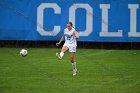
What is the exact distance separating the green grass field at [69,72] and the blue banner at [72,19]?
4.53ft

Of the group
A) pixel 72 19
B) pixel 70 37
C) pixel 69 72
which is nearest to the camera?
pixel 70 37

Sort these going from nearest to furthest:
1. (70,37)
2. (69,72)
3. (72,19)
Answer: (70,37) < (69,72) < (72,19)

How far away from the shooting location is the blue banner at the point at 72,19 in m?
32.1

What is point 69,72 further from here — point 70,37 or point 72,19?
point 72,19

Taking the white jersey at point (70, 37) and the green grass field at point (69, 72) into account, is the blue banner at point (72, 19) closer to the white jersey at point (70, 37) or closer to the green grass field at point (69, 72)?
the green grass field at point (69, 72)

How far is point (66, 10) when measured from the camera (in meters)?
32.4

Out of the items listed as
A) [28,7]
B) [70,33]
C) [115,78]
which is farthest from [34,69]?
[28,7]

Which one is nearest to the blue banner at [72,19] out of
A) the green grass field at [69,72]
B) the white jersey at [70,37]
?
the green grass field at [69,72]

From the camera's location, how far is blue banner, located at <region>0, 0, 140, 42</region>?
32062 mm

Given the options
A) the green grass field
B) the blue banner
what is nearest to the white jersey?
the green grass field

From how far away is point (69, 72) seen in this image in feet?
68.9

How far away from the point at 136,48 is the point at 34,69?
12.4 meters

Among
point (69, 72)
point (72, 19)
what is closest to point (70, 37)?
point (69, 72)

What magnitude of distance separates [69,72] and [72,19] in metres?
11.6
